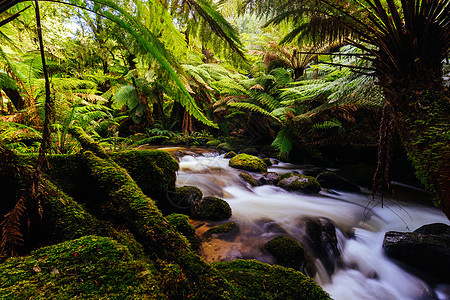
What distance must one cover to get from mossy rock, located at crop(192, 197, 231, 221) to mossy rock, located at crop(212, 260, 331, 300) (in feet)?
4.28

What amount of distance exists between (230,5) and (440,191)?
183 inches

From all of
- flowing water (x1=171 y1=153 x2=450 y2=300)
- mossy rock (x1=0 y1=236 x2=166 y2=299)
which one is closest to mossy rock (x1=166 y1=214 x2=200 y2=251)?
flowing water (x1=171 y1=153 x2=450 y2=300)

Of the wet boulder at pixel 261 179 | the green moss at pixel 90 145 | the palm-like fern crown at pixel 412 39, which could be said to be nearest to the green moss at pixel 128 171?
the green moss at pixel 90 145

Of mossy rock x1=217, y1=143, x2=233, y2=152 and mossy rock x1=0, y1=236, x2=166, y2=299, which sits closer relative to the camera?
mossy rock x1=0, y1=236, x2=166, y2=299

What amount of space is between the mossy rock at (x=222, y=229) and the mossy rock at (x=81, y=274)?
4.58 ft

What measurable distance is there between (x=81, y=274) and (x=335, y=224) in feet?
10.0

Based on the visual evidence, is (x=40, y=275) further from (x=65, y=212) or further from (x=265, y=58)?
(x=265, y=58)

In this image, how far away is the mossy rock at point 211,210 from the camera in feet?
7.72

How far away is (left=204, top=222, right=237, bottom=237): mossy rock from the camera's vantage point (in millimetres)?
2088

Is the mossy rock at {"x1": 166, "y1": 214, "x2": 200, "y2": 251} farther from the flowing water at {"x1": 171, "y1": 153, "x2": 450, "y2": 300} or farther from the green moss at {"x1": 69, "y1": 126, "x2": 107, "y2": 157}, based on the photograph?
the green moss at {"x1": 69, "y1": 126, "x2": 107, "y2": 157}

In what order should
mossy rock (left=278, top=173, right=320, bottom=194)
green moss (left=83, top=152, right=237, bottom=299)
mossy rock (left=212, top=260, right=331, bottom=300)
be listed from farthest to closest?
mossy rock (left=278, top=173, right=320, bottom=194) < mossy rock (left=212, top=260, right=331, bottom=300) < green moss (left=83, top=152, right=237, bottom=299)

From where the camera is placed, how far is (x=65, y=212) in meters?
0.98

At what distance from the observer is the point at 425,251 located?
2.03m

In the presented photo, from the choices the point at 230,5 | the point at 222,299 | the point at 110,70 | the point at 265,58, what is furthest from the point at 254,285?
the point at 110,70
